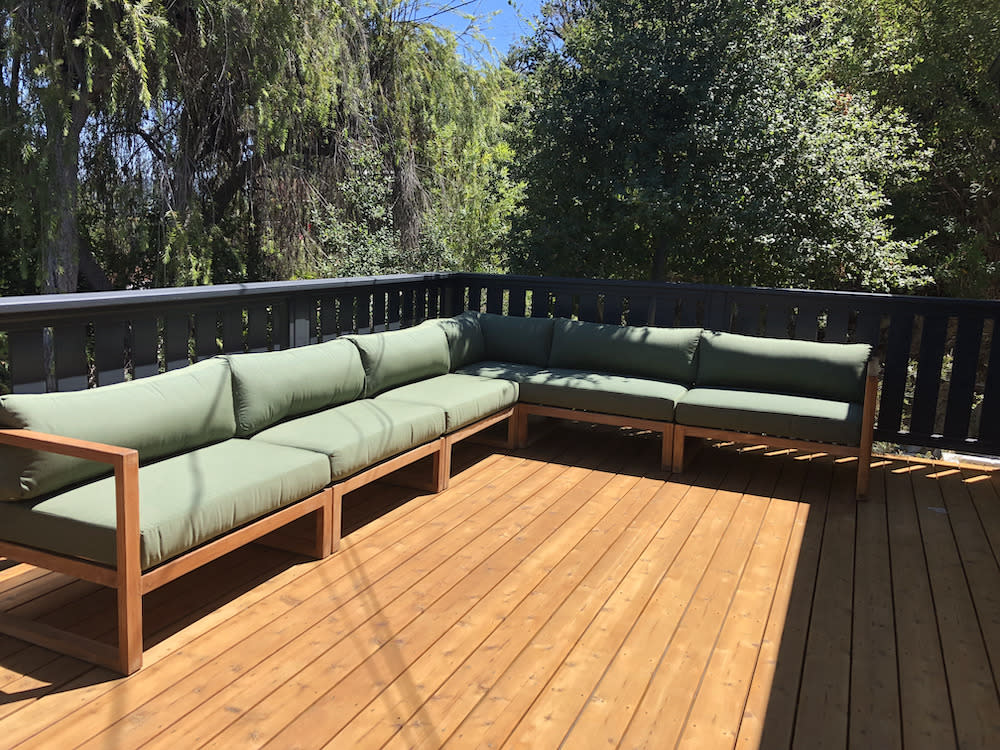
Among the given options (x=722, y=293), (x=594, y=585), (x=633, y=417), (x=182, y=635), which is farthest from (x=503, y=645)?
(x=722, y=293)

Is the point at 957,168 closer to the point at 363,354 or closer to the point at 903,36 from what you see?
the point at 903,36

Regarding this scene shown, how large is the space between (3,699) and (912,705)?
2454mm

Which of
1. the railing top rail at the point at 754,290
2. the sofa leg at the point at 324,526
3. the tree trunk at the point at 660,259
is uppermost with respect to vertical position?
the tree trunk at the point at 660,259

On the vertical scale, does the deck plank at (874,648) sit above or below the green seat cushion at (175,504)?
below

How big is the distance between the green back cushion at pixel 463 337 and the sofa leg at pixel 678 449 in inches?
52.7

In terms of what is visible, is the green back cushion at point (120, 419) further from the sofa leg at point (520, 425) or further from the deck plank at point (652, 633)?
the sofa leg at point (520, 425)

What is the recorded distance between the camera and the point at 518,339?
16.9 feet

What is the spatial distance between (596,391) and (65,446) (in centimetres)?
288

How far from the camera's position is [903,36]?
877 centimetres

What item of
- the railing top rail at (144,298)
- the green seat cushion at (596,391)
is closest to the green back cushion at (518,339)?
the green seat cushion at (596,391)

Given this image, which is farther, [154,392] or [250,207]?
[250,207]

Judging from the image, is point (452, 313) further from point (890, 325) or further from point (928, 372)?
point (928, 372)

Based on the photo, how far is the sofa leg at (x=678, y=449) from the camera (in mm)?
4426

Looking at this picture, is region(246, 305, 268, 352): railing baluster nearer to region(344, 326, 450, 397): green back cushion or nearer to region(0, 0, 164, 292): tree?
region(344, 326, 450, 397): green back cushion
